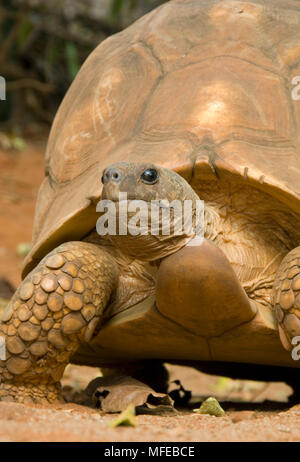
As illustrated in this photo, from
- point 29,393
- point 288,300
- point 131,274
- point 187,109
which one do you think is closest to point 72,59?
point 187,109

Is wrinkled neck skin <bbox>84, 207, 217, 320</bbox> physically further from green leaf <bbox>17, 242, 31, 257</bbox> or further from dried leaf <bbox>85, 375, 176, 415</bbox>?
green leaf <bbox>17, 242, 31, 257</bbox>

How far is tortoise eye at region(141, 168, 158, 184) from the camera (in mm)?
2688

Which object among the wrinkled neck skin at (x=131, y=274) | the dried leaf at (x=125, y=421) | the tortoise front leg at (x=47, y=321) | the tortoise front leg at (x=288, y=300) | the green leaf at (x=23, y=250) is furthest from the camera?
the green leaf at (x=23, y=250)

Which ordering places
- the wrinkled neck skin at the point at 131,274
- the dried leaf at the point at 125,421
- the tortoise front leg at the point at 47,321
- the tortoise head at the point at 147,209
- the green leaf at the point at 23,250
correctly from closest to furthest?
the dried leaf at the point at 125,421, the tortoise head at the point at 147,209, the tortoise front leg at the point at 47,321, the wrinkled neck skin at the point at 131,274, the green leaf at the point at 23,250

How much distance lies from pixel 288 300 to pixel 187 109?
3.48 ft

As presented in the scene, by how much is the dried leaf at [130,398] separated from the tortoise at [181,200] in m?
0.20

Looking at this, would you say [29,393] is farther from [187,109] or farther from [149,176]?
[187,109]

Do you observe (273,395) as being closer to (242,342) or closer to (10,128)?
(242,342)

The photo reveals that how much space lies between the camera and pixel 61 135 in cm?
396

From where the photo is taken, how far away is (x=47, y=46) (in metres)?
13.0

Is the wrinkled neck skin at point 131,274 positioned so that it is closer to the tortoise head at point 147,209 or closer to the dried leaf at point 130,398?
the tortoise head at point 147,209

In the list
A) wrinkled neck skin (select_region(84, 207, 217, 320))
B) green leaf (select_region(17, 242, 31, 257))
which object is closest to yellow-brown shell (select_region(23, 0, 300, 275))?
wrinkled neck skin (select_region(84, 207, 217, 320))

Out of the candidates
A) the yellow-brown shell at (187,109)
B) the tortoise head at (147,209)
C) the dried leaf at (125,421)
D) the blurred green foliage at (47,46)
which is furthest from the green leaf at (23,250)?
the dried leaf at (125,421)

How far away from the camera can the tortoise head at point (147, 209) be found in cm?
265
